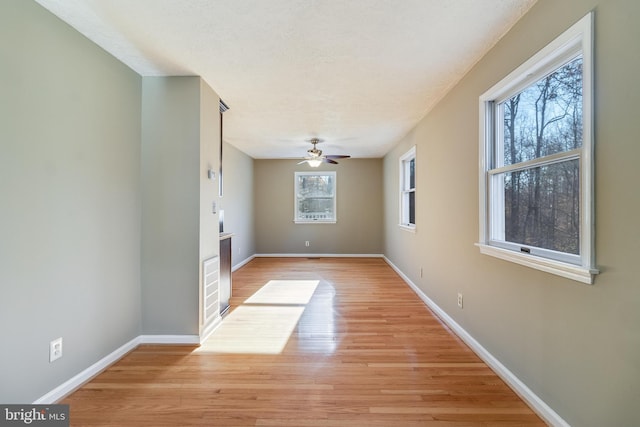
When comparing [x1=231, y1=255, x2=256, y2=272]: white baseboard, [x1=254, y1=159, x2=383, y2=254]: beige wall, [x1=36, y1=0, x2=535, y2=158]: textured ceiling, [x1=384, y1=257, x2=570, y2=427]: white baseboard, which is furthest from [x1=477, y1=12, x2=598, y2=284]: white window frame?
[x1=254, y1=159, x2=383, y2=254]: beige wall

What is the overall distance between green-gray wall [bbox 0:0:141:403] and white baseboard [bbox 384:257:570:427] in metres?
2.95

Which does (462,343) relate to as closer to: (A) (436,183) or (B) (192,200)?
(A) (436,183)

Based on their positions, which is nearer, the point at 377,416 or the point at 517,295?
the point at 377,416

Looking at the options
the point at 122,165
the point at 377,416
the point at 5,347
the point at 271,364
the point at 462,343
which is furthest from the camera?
the point at 462,343

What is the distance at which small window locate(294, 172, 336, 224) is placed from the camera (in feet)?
22.3

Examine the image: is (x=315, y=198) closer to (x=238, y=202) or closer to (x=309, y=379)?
(x=238, y=202)

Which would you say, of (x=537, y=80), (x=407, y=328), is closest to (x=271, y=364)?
(x=407, y=328)

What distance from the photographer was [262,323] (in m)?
2.88

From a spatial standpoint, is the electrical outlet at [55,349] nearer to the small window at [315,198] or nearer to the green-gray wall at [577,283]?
the green-gray wall at [577,283]

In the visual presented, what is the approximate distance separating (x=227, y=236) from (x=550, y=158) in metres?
3.06

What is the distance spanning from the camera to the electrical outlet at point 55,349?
1.70m

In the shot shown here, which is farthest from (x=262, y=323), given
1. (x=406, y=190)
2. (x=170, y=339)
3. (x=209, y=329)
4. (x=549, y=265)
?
(x=406, y=190)

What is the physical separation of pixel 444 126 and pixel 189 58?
250 cm

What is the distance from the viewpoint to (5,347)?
57.2 inches
